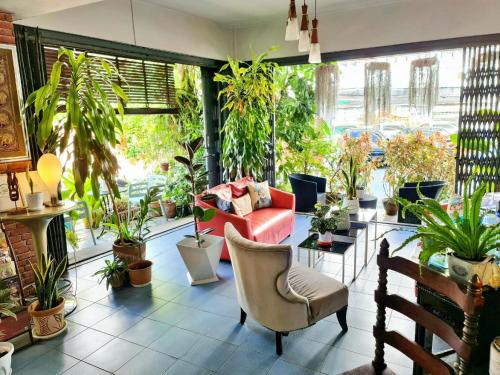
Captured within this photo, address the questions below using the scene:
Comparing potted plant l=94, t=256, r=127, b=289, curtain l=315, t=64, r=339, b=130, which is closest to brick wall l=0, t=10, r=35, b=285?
potted plant l=94, t=256, r=127, b=289

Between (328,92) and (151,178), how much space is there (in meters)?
3.54

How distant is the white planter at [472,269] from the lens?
1.52m

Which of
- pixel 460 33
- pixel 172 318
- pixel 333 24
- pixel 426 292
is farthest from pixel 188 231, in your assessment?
pixel 460 33

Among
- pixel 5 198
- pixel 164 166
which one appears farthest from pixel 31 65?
pixel 164 166

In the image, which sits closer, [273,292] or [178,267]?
[273,292]

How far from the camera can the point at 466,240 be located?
5.11ft

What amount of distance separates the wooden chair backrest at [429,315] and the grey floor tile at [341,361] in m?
0.85

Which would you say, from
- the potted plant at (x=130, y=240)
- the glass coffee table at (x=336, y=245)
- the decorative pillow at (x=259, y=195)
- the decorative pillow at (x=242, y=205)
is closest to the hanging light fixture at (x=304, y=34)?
the glass coffee table at (x=336, y=245)

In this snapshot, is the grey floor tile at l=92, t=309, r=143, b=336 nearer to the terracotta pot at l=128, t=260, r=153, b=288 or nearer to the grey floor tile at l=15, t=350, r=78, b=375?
the grey floor tile at l=15, t=350, r=78, b=375

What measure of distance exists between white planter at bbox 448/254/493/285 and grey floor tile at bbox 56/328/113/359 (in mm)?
2575

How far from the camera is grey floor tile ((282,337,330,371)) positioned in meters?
2.53

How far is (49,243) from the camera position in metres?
3.91

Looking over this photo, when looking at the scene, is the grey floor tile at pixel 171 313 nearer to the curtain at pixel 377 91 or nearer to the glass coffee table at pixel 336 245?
the glass coffee table at pixel 336 245

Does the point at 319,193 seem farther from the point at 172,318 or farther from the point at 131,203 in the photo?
the point at 172,318
